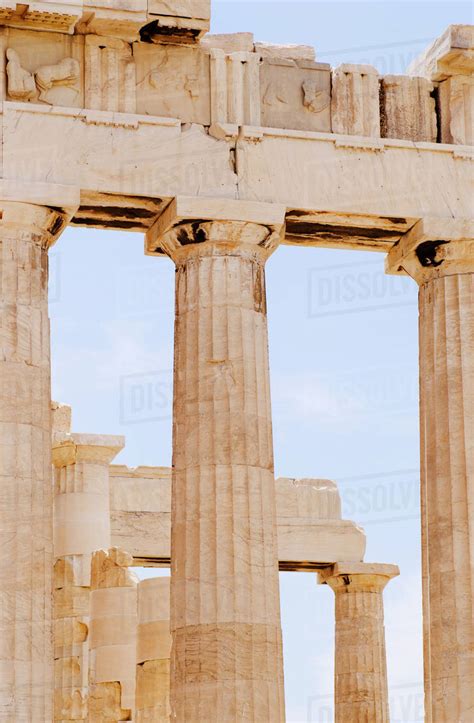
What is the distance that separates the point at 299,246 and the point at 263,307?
126 inches

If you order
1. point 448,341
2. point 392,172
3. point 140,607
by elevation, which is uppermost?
point 392,172

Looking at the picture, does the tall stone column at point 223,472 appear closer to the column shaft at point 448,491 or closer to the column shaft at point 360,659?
the column shaft at point 448,491

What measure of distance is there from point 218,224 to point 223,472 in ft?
17.2

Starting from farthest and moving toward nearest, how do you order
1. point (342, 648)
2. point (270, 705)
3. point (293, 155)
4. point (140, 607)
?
point (342, 648)
point (140, 607)
point (293, 155)
point (270, 705)

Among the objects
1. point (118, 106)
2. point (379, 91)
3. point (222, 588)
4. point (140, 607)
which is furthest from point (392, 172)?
point (140, 607)

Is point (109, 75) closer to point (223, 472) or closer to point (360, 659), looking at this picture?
point (223, 472)

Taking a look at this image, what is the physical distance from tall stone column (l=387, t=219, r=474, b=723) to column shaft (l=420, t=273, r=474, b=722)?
2 cm

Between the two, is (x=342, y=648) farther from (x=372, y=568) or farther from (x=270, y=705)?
(x=270, y=705)

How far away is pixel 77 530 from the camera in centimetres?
6016

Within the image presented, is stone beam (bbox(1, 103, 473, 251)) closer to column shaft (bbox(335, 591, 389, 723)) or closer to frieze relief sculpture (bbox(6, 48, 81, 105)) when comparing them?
frieze relief sculpture (bbox(6, 48, 81, 105))

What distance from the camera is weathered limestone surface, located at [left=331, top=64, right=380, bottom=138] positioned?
4872cm

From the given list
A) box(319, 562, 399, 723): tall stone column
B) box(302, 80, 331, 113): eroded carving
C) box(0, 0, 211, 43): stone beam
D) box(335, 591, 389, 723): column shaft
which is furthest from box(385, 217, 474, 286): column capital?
box(335, 591, 389, 723): column shaft

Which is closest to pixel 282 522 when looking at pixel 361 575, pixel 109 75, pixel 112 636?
pixel 361 575

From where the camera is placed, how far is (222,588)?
45000mm
